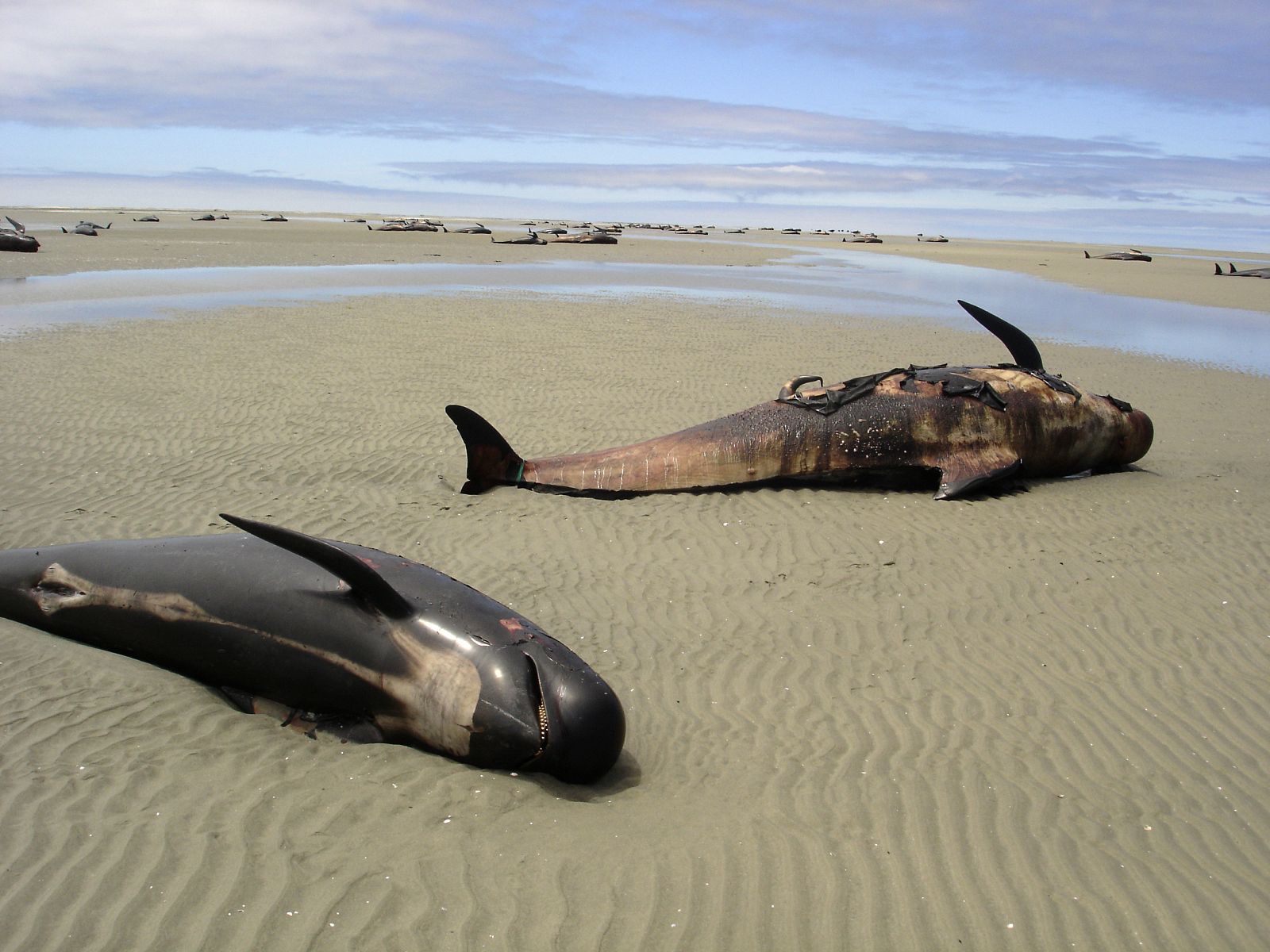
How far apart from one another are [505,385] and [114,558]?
8.99 m

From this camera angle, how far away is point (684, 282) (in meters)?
33.6

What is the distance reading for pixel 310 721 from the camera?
4836 millimetres

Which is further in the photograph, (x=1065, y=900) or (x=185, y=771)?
(x=185, y=771)

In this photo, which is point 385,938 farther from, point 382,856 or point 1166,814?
point 1166,814

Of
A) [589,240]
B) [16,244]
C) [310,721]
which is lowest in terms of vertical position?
[310,721]

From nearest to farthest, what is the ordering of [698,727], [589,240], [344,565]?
[344,565] < [698,727] < [589,240]

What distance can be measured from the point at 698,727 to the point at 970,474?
17.0 ft

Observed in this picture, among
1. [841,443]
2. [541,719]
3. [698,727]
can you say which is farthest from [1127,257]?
[541,719]

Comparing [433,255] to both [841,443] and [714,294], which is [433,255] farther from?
[841,443]

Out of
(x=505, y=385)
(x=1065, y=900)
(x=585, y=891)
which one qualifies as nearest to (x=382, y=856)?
(x=585, y=891)

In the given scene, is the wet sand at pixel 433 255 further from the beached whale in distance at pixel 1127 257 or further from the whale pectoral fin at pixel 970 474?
the whale pectoral fin at pixel 970 474

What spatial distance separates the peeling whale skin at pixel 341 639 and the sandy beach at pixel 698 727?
16 cm

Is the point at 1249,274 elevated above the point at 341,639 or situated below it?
above

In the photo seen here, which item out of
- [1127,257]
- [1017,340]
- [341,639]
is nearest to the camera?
[341,639]
